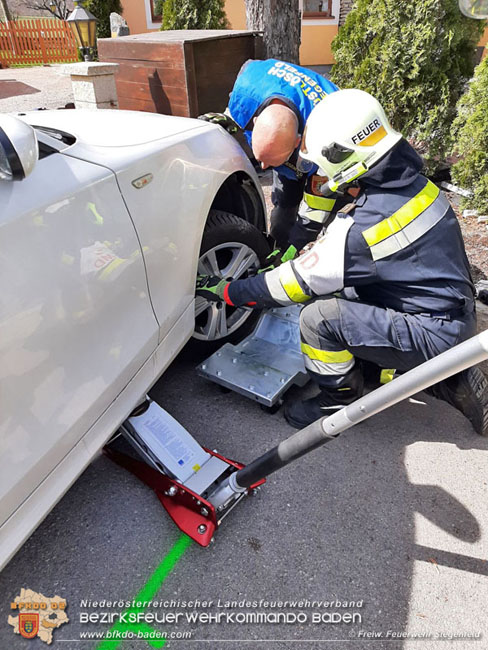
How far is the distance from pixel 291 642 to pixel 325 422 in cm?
75

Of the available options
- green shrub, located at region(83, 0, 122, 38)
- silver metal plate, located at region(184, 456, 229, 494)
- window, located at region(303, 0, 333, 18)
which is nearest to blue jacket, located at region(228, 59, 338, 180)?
silver metal plate, located at region(184, 456, 229, 494)

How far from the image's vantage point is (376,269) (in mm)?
1955

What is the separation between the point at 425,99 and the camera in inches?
193

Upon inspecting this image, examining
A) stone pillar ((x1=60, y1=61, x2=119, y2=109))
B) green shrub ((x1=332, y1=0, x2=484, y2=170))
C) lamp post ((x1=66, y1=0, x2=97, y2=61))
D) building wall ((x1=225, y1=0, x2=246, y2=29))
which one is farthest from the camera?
building wall ((x1=225, y1=0, x2=246, y2=29))

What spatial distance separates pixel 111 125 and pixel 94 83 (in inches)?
130

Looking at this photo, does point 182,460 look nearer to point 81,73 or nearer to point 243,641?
point 243,641

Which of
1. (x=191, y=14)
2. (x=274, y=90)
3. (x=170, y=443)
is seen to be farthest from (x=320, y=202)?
(x=191, y=14)

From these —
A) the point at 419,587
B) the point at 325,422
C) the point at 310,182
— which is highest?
the point at 310,182

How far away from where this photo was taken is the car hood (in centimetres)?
188

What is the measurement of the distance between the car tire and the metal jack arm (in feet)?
3.00

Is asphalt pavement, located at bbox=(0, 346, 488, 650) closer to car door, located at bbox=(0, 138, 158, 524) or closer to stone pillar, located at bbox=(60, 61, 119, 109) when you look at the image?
car door, located at bbox=(0, 138, 158, 524)

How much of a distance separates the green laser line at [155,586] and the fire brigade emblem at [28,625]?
223 mm

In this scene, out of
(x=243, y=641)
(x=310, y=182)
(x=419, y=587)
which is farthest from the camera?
(x=310, y=182)

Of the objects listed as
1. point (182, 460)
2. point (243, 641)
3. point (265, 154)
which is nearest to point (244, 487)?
point (182, 460)
